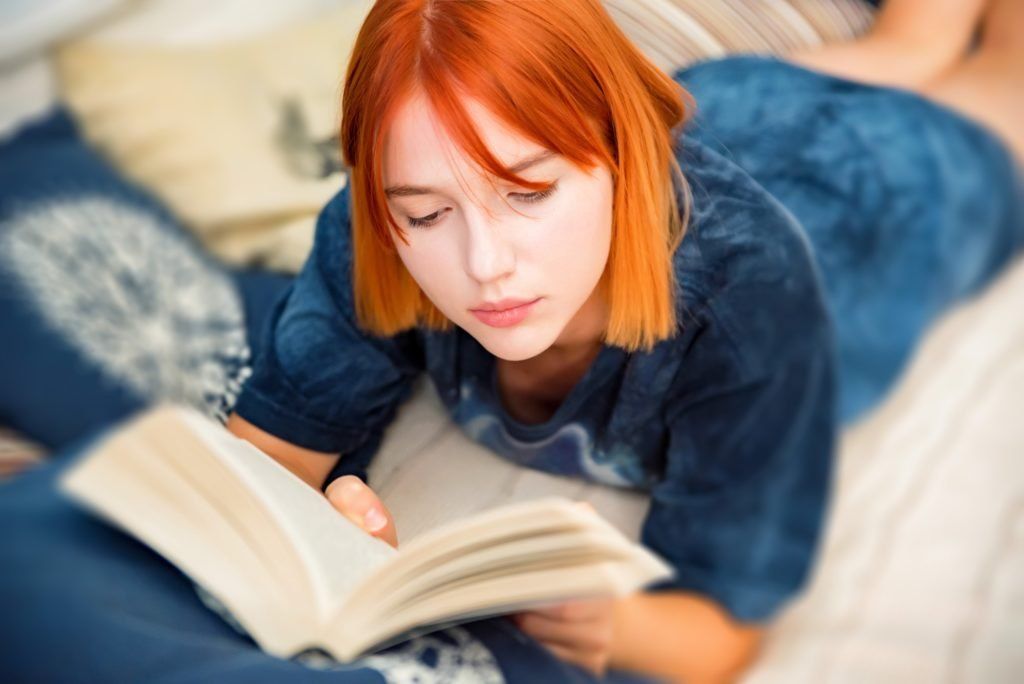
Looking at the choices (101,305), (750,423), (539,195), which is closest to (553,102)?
(539,195)

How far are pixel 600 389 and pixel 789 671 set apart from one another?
13cm

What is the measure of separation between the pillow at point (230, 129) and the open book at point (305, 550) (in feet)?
0.46

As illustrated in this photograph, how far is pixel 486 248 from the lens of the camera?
335 mm

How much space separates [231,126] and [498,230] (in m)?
0.25

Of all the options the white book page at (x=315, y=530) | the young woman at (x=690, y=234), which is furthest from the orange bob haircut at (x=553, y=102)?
the white book page at (x=315, y=530)

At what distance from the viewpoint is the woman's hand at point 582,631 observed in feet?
1.28

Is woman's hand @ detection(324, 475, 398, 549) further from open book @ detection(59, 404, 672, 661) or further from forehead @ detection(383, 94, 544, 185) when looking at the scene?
forehead @ detection(383, 94, 544, 185)

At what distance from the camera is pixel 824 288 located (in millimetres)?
349

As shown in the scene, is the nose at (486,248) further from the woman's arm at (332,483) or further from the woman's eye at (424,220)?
the woman's arm at (332,483)

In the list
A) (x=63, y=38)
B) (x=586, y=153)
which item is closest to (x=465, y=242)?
(x=586, y=153)

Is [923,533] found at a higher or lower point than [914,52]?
lower

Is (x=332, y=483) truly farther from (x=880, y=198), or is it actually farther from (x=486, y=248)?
(x=880, y=198)

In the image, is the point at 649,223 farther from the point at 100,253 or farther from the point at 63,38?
the point at 63,38

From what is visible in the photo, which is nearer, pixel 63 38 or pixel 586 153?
pixel 586 153
